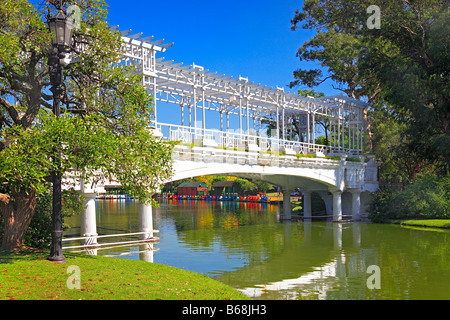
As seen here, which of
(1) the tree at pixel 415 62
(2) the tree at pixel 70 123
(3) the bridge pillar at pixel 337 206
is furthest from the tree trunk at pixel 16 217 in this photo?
(3) the bridge pillar at pixel 337 206

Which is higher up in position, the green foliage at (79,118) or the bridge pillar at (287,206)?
the green foliage at (79,118)

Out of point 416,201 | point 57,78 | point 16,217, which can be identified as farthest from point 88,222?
point 416,201

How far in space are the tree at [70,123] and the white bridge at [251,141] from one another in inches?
94.3

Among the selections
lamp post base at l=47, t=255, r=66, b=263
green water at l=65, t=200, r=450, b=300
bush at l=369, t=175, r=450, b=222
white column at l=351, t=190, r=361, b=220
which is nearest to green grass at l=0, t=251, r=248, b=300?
lamp post base at l=47, t=255, r=66, b=263

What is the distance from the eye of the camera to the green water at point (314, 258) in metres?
15.5

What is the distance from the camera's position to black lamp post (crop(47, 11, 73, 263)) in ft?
36.9

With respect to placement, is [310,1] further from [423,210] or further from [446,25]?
[423,210]

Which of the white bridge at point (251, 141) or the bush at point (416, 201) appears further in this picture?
the bush at point (416, 201)

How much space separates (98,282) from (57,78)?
504cm

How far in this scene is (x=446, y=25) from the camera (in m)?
28.1

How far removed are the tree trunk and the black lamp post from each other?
7.88 ft

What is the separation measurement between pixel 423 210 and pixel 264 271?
70.6ft

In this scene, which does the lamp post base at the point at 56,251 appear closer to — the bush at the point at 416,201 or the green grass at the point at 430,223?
the green grass at the point at 430,223
